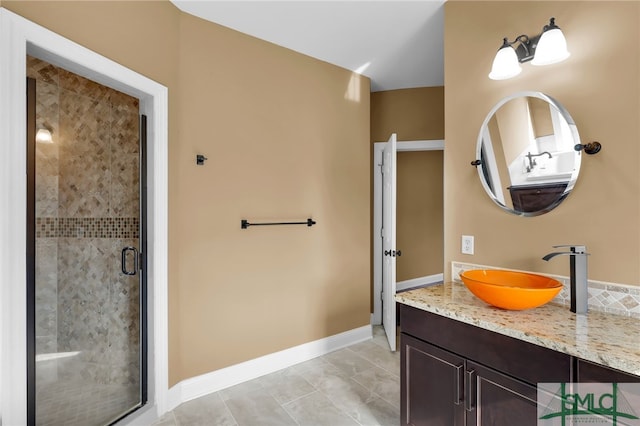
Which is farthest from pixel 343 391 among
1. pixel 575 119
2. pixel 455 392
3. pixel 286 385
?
pixel 575 119

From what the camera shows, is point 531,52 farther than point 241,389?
No

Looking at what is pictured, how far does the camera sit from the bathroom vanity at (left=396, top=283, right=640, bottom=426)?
1.13m

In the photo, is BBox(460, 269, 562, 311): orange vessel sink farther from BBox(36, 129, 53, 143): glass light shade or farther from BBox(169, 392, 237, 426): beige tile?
BBox(36, 129, 53, 143): glass light shade

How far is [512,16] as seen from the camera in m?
1.84

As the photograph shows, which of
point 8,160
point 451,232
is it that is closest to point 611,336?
point 451,232

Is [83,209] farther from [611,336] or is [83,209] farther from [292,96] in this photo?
[611,336]

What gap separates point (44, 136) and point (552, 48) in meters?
2.82

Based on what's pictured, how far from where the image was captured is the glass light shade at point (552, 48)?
4.97 feet

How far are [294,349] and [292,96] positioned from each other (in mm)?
2239

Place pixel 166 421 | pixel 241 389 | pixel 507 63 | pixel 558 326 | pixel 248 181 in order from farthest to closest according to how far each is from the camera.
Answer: pixel 248 181 → pixel 241 389 → pixel 166 421 → pixel 507 63 → pixel 558 326

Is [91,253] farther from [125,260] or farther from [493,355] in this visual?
[493,355]

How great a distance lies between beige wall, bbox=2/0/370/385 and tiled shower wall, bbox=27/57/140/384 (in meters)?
0.32

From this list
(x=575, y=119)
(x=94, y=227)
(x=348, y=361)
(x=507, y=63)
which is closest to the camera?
(x=575, y=119)

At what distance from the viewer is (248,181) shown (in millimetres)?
2598
